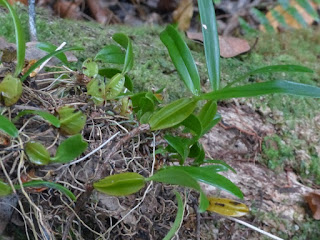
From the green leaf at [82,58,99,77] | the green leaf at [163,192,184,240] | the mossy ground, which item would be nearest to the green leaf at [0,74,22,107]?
the green leaf at [82,58,99,77]

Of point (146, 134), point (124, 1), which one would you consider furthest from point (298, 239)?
point (124, 1)

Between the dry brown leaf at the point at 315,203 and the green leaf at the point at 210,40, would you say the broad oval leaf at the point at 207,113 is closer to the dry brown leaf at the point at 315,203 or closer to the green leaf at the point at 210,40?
the green leaf at the point at 210,40

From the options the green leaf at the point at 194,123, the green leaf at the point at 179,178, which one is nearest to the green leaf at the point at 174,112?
the green leaf at the point at 194,123

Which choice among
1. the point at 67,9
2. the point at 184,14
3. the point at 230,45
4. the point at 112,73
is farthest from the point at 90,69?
the point at 184,14

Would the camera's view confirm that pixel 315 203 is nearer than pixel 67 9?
Yes

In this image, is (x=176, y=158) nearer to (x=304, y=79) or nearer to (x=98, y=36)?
(x=98, y=36)

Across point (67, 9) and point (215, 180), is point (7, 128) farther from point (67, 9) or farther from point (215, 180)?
point (67, 9)
